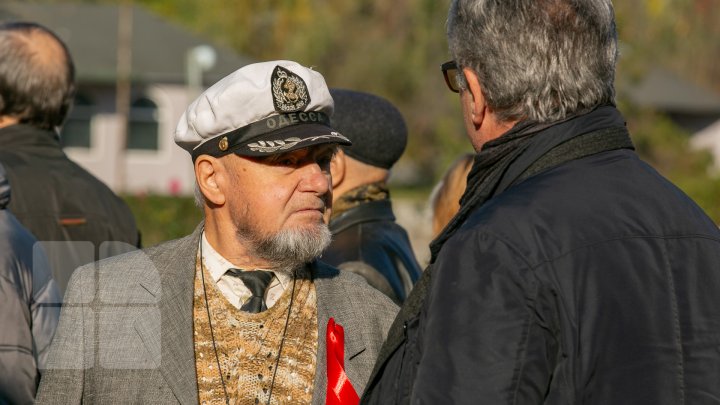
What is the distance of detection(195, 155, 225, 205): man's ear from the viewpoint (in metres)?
3.14

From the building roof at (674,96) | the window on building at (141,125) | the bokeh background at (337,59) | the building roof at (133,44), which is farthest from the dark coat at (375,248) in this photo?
the building roof at (674,96)

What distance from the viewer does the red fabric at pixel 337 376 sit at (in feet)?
9.55

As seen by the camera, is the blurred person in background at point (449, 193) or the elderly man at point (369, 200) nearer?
the elderly man at point (369, 200)

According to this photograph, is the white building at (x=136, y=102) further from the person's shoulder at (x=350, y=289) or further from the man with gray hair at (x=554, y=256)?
the man with gray hair at (x=554, y=256)

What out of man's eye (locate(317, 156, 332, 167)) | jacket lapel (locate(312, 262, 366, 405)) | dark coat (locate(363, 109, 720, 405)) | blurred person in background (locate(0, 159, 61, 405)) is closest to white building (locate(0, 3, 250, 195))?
blurred person in background (locate(0, 159, 61, 405))

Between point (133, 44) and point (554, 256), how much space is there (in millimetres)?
33681

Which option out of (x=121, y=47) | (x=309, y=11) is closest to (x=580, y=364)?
(x=121, y=47)

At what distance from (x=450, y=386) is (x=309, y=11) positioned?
36.5m

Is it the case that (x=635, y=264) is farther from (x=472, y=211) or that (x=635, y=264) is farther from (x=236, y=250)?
(x=236, y=250)

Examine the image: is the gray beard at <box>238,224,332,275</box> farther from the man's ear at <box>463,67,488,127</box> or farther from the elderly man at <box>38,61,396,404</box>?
the man's ear at <box>463,67,488,127</box>

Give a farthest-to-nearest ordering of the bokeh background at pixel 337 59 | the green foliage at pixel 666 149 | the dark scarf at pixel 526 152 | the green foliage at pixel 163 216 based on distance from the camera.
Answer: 1. the bokeh background at pixel 337 59
2. the green foliage at pixel 666 149
3. the green foliage at pixel 163 216
4. the dark scarf at pixel 526 152

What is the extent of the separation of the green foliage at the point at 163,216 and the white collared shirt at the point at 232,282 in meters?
11.6

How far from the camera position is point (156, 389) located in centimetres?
287

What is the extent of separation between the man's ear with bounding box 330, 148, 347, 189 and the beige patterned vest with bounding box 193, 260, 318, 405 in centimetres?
139
